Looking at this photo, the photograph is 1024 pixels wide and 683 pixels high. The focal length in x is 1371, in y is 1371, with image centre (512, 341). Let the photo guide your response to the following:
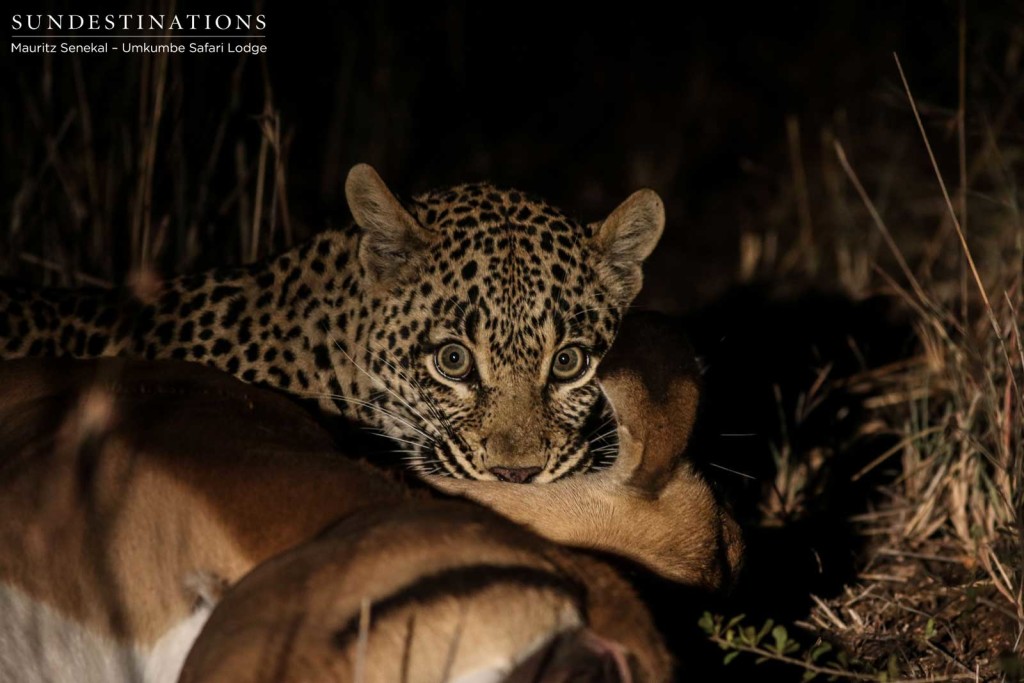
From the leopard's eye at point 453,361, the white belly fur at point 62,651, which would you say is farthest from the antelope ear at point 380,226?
the white belly fur at point 62,651

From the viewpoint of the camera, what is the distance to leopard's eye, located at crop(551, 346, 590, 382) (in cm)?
428

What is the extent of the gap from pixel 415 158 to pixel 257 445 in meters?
6.15

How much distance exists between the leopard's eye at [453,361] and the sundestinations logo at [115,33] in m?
2.00

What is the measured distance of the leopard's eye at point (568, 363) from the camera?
428cm

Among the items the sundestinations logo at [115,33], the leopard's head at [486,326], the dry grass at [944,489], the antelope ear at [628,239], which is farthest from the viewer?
the sundestinations logo at [115,33]

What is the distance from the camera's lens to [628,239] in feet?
14.7

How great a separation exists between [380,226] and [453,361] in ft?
1.58

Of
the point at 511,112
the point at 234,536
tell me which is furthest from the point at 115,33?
the point at 511,112

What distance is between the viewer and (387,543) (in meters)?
2.45

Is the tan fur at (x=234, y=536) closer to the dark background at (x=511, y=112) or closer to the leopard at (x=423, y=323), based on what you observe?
the leopard at (x=423, y=323)

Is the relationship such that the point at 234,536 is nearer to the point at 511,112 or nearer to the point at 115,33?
the point at 115,33

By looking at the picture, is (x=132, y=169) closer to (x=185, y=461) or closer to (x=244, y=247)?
(x=244, y=247)

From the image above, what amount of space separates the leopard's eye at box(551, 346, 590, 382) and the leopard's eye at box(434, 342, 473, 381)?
0.27m

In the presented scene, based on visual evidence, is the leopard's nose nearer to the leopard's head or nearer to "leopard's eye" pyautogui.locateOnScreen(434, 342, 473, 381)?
the leopard's head
